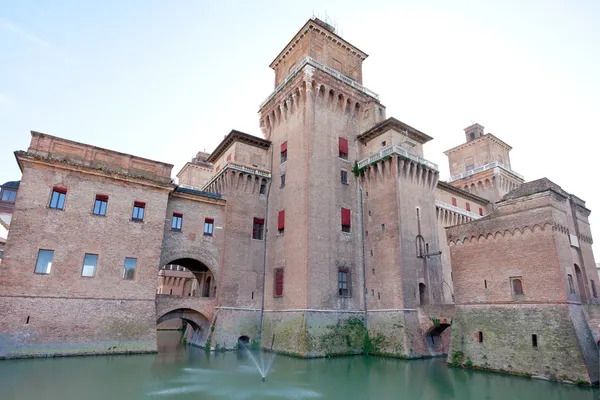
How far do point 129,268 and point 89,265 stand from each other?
7.75 ft

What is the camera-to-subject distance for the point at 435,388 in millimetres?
16328

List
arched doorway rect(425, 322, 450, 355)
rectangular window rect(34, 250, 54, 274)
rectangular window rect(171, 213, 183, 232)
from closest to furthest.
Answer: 1. rectangular window rect(34, 250, 54, 274)
2. arched doorway rect(425, 322, 450, 355)
3. rectangular window rect(171, 213, 183, 232)

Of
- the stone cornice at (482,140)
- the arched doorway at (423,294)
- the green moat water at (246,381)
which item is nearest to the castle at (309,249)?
the arched doorway at (423,294)

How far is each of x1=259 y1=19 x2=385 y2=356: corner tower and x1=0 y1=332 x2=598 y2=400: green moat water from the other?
183 inches

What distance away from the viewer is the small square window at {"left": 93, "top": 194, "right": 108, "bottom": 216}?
24.4m

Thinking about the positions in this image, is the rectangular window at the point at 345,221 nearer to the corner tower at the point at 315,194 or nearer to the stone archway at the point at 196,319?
the corner tower at the point at 315,194

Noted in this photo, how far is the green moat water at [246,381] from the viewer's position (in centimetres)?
1448

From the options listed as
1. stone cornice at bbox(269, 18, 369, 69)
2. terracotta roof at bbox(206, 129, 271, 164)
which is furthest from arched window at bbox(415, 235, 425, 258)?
stone cornice at bbox(269, 18, 369, 69)

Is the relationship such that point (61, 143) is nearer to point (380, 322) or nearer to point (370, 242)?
point (370, 242)

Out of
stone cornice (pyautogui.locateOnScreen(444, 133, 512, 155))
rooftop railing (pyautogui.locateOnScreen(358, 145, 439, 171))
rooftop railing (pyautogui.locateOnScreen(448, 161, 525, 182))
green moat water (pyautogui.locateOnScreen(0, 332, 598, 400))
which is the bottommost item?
green moat water (pyautogui.locateOnScreen(0, 332, 598, 400))

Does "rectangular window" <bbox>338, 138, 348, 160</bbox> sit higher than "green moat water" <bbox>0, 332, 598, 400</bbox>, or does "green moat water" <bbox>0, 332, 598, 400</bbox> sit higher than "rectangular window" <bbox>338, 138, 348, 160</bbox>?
"rectangular window" <bbox>338, 138, 348, 160</bbox>

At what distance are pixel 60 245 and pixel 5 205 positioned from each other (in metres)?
39.0

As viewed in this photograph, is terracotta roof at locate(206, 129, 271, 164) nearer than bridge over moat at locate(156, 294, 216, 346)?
No

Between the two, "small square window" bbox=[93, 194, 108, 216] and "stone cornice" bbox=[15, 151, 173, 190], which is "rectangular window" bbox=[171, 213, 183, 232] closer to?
"stone cornice" bbox=[15, 151, 173, 190]
